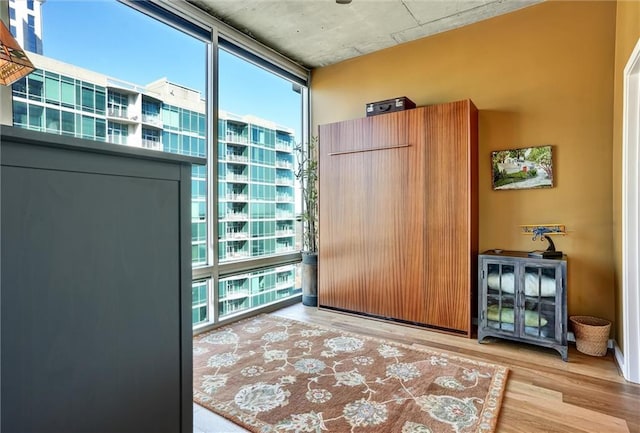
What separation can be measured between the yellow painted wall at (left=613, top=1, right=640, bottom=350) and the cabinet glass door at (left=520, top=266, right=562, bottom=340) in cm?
43

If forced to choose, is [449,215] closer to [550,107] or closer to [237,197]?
[550,107]

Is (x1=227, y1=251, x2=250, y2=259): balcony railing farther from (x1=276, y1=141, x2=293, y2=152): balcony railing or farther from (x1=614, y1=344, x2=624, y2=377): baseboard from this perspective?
(x1=614, y1=344, x2=624, y2=377): baseboard

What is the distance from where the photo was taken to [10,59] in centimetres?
160

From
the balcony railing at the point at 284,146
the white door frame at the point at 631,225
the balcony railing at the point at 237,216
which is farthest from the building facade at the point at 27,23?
the white door frame at the point at 631,225

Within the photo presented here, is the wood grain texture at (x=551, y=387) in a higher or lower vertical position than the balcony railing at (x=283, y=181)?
lower

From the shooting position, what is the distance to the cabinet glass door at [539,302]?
256 cm

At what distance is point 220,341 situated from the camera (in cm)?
289

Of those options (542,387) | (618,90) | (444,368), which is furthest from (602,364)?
(618,90)

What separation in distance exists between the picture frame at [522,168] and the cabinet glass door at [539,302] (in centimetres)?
87

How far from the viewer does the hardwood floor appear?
1739 mm

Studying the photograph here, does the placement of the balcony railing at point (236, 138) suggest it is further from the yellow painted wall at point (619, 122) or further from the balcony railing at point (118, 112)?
the yellow painted wall at point (619, 122)

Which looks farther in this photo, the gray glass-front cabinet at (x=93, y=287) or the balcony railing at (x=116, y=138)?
the balcony railing at (x=116, y=138)

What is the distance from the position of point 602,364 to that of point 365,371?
178 cm

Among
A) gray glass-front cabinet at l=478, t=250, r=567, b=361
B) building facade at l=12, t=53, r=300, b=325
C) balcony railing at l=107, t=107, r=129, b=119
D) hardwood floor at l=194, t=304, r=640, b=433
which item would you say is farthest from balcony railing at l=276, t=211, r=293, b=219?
gray glass-front cabinet at l=478, t=250, r=567, b=361
